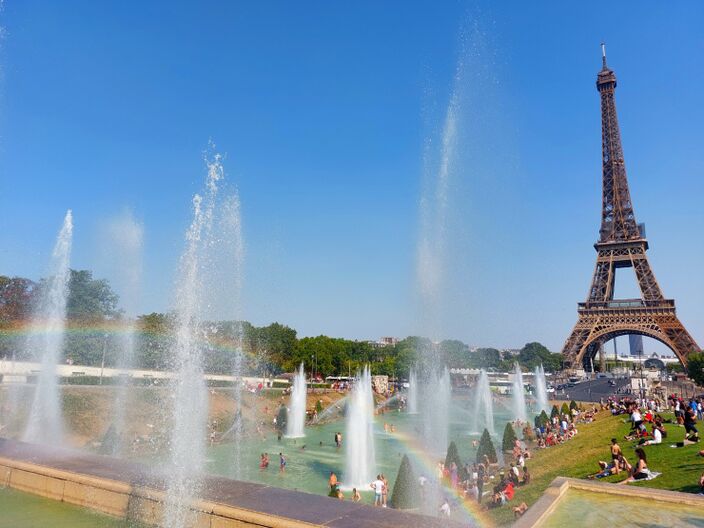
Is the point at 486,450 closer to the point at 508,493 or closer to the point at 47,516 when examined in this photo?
the point at 508,493

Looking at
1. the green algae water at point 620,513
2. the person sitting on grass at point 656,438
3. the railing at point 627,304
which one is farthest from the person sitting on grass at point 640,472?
the railing at point 627,304

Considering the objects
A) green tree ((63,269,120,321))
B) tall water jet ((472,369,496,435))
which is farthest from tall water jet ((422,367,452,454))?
green tree ((63,269,120,321))

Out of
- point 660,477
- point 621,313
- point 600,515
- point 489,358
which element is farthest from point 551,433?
point 489,358

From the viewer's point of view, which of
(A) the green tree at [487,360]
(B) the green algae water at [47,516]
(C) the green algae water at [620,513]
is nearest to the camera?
(B) the green algae water at [47,516]

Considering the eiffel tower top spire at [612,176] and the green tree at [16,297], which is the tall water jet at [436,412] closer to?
the green tree at [16,297]

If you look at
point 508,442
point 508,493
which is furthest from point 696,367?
point 508,493
